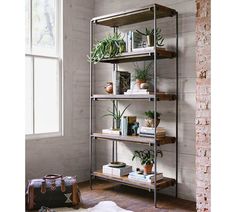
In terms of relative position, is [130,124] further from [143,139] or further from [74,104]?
[74,104]

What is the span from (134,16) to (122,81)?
29.5 inches

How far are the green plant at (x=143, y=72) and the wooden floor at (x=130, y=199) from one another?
132 centimetres

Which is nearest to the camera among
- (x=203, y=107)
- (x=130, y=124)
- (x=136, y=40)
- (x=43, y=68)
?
(x=203, y=107)

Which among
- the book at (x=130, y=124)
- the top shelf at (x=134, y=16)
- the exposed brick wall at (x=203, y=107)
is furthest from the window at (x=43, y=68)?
the exposed brick wall at (x=203, y=107)

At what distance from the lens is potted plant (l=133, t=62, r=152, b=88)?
134 inches

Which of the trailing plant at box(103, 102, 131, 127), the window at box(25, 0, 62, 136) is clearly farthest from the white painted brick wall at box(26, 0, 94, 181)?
the trailing plant at box(103, 102, 131, 127)

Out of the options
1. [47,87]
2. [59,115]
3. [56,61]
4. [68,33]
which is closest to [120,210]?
[59,115]

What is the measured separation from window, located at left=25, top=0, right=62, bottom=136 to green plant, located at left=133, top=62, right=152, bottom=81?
99cm

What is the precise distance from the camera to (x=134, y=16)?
3457mm

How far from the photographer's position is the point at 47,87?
12.5ft

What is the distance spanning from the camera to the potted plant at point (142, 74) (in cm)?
340

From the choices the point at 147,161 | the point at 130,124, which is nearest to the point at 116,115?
the point at 130,124

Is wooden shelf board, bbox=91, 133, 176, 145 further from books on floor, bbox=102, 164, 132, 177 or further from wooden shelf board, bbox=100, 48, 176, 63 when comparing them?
wooden shelf board, bbox=100, 48, 176, 63
